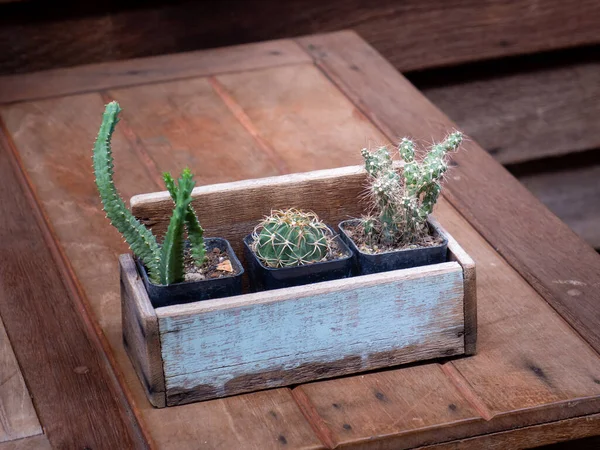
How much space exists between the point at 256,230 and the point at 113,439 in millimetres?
358

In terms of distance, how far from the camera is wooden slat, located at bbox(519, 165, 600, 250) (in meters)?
3.10

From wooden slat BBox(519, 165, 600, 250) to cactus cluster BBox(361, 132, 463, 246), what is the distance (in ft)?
6.00

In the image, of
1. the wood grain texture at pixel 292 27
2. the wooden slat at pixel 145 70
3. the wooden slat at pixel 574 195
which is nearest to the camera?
the wooden slat at pixel 145 70

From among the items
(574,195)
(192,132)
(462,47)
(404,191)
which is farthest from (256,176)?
(574,195)

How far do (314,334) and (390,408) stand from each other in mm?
132

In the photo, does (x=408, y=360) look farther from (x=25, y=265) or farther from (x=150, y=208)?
(x=25, y=265)

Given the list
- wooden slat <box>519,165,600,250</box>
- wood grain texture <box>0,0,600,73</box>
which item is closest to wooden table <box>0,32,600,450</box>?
wood grain texture <box>0,0,600,73</box>

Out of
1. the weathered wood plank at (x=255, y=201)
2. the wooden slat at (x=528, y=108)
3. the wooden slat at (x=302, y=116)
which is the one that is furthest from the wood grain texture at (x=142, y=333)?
the wooden slat at (x=528, y=108)

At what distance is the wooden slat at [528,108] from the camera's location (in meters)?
2.96

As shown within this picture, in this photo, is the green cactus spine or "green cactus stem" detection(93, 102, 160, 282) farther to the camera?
the green cactus spine

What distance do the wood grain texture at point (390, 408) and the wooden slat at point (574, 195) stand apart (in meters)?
1.88

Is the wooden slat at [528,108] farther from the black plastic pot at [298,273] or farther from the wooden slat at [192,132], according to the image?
the black plastic pot at [298,273]

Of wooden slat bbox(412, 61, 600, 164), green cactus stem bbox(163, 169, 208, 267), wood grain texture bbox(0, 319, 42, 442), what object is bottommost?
wooden slat bbox(412, 61, 600, 164)

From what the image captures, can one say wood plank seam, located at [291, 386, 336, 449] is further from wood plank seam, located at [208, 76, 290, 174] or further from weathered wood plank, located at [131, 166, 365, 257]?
wood plank seam, located at [208, 76, 290, 174]
